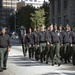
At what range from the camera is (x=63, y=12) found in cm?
6397

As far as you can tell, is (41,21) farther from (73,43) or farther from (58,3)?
(73,43)

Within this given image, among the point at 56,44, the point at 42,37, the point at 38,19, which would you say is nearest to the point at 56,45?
the point at 56,44

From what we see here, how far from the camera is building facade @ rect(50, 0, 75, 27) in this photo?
189ft

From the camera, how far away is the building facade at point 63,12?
57.7m

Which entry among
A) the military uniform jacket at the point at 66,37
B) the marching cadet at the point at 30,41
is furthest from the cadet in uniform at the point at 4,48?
the marching cadet at the point at 30,41

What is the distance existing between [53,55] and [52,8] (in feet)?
191

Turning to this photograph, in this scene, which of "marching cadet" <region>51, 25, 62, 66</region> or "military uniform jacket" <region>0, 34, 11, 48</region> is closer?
"military uniform jacket" <region>0, 34, 11, 48</region>

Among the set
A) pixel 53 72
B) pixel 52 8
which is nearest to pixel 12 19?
pixel 52 8

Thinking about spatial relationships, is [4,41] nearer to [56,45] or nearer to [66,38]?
[56,45]

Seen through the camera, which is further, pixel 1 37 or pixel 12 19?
pixel 12 19

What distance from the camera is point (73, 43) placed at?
1752 cm

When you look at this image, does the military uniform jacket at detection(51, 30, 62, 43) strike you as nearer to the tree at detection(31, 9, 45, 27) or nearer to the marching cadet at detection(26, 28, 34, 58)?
the marching cadet at detection(26, 28, 34, 58)

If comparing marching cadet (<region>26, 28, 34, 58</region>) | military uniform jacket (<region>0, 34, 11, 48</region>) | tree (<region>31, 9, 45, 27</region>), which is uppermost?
tree (<region>31, 9, 45, 27</region>)

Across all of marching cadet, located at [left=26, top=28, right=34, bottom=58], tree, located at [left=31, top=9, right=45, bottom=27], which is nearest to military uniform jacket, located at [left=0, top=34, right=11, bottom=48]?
marching cadet, located at [left=26, top=28, right=34, bottom=58]
